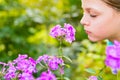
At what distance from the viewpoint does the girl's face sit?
1891 millimetres

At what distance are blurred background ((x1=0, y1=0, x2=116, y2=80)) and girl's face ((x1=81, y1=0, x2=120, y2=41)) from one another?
1638 mm

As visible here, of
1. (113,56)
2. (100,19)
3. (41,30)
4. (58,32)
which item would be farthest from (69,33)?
(41,30)

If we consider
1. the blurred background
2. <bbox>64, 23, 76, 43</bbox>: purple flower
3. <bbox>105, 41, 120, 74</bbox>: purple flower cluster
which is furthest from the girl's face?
the blurred background

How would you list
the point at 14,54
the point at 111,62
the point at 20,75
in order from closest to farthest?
the point at 111,62 < the point at 20,75 < the point at 14,54

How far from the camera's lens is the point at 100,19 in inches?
74.5

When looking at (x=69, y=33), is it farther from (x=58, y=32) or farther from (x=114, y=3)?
(x=114, y=3)

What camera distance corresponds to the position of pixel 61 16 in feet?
13.4

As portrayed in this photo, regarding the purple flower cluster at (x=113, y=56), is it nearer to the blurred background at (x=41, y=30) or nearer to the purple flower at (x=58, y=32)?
the purple flower at (x=58, y=32)

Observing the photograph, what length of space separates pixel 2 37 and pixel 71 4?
628 mm

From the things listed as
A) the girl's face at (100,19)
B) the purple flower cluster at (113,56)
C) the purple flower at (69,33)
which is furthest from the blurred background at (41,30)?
the purple flower cluster at (113,56)

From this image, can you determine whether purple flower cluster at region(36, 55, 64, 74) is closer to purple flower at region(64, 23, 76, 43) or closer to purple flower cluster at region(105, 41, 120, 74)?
purple flower at region(64, 23, 76, 43)

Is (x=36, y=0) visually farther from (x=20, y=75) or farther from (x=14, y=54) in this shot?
(x=20, y=75)

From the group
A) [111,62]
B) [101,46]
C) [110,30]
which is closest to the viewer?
[111,62]

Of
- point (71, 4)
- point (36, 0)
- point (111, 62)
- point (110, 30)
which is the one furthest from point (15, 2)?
point (111, 62)
